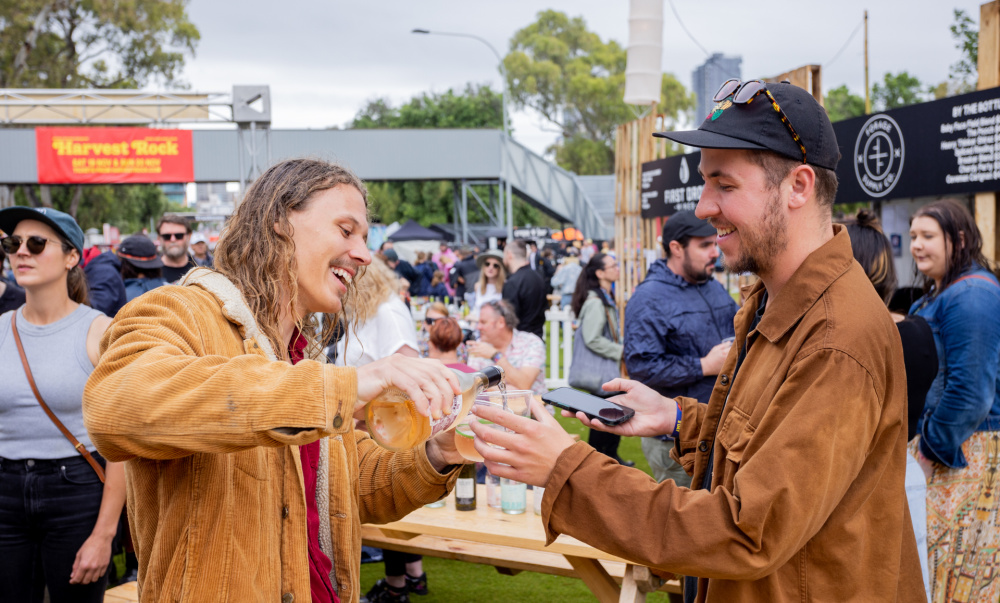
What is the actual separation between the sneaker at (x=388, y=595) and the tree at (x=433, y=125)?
118ft

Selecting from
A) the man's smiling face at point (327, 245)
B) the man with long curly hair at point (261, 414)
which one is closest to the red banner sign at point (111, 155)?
the man with long curly hair at point (261, 414)

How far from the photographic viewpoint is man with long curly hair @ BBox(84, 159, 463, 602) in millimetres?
1369

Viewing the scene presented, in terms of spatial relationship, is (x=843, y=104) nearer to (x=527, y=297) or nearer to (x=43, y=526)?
(x=527, y=297)

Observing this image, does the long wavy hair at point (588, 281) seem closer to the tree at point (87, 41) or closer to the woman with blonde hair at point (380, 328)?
the woman with blonde hair at point (380, 328)

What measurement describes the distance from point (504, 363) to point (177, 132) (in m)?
18.1

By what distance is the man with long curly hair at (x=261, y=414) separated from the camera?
4.49ft

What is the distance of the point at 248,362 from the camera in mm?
1418

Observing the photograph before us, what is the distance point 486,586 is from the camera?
5.32 metres

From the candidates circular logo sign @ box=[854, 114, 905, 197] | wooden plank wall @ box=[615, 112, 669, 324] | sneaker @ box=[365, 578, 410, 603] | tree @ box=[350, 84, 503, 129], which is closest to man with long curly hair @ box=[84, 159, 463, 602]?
sneaker @ box=[365, 578, 410, 603]

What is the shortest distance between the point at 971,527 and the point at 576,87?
212ft

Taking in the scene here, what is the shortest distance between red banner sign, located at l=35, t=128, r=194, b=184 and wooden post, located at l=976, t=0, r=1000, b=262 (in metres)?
19.9

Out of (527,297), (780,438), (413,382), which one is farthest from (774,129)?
(527,297)

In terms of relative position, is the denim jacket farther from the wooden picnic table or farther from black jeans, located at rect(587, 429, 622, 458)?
black jeans, located at rect(587, 429, 622, 458)

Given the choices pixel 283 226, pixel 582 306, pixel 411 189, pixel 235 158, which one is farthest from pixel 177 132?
pixel 411 189
